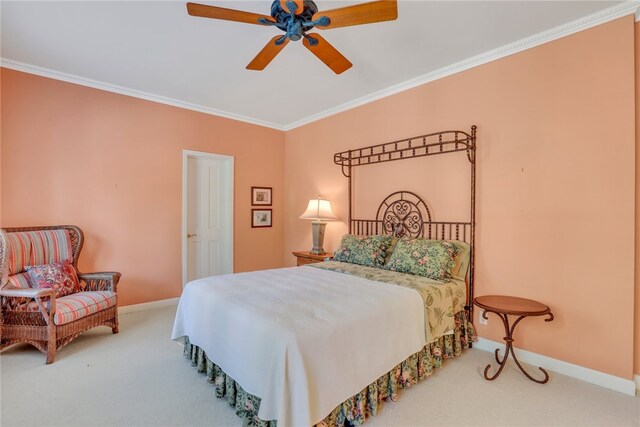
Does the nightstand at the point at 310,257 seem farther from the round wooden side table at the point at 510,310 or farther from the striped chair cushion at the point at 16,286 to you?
the striped chair cushion at the point at 16,286

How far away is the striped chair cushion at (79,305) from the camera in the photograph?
8.54ft

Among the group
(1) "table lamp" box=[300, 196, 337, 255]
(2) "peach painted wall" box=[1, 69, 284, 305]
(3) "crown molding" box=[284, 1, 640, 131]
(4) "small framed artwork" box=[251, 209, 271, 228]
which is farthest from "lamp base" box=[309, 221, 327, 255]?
(3) "crown molding" box=[284, 1, 640, 131]

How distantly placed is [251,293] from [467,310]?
209 centimetres

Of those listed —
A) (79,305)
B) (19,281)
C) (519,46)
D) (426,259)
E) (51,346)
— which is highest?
(519,46)

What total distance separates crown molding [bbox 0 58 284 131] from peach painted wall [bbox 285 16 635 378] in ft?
9.64

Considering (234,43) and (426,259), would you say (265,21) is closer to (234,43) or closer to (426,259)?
(234,43)

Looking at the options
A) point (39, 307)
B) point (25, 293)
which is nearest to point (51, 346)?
point (39, 307)

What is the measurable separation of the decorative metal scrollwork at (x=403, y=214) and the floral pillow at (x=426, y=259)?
41cm

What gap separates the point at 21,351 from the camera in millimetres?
2750

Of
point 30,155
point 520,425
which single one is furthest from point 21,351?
point 520,425

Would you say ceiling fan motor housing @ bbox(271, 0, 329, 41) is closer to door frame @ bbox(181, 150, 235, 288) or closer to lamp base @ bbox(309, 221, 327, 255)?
lamp base @ bbox(309, 221, 327, 255)

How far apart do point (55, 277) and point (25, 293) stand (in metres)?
0.42

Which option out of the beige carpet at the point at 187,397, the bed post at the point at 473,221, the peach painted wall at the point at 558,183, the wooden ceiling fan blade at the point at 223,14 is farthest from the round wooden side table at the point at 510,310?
the wooden ceiling fan blade at the point at 223,14

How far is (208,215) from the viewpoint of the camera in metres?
4.68
